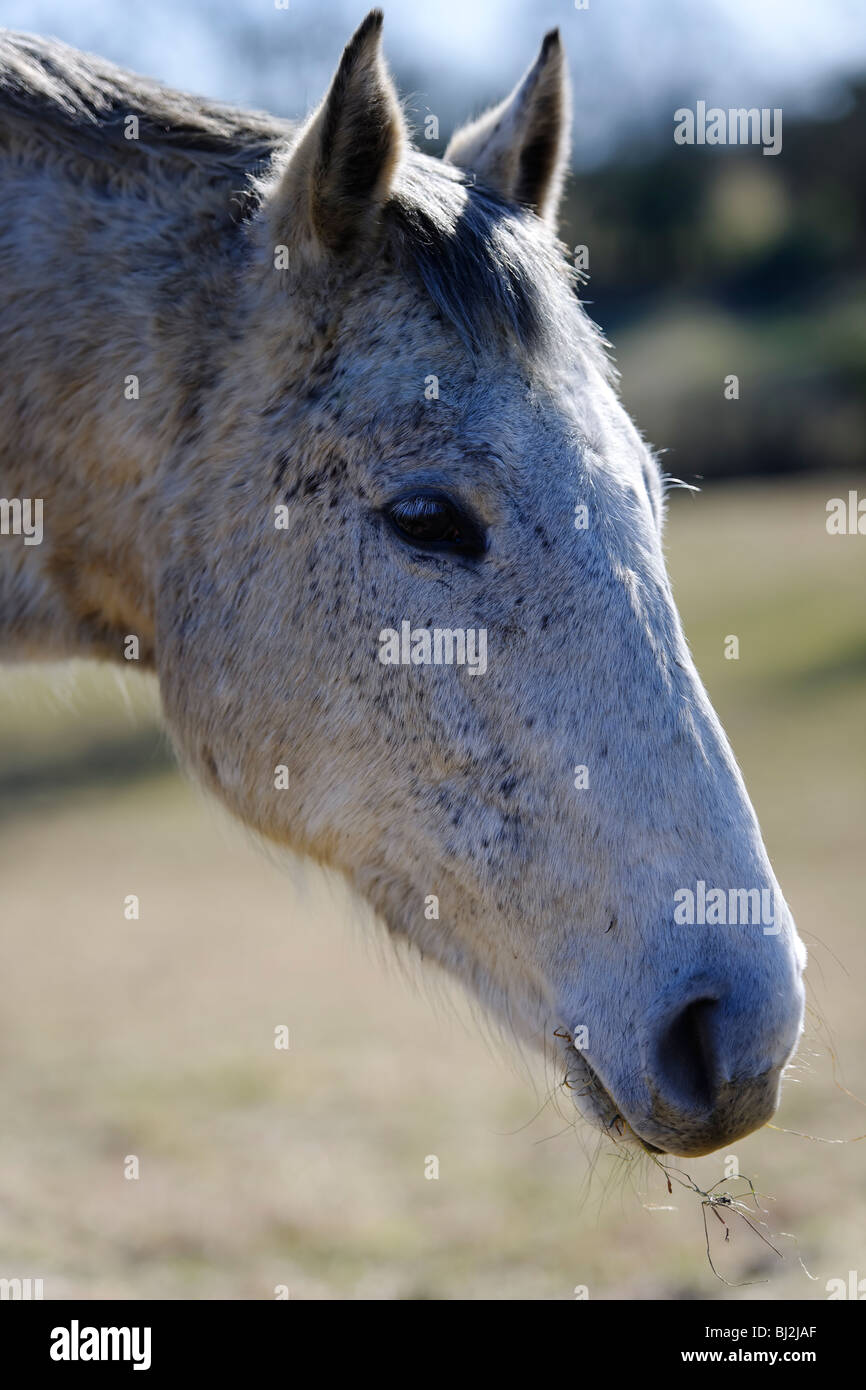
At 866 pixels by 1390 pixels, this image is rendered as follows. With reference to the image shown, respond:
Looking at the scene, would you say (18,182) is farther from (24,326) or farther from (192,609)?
A: (192,609)

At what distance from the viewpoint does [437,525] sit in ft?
8.31

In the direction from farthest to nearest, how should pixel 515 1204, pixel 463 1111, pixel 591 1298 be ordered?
pixel 463 1111 → pixel 515 1204 → pixel 591 1298

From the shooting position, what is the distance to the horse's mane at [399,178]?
2639mm

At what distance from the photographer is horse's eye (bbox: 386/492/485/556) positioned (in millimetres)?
2502

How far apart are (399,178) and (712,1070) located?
6.64 feet

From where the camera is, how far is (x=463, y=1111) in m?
6.53

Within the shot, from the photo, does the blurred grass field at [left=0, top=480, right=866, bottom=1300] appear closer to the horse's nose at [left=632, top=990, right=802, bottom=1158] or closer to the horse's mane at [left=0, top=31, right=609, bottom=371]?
the horse's nose at [left=632, top=990, right=802, bottom=1158]

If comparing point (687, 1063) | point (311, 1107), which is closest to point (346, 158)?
point (687, 1063)

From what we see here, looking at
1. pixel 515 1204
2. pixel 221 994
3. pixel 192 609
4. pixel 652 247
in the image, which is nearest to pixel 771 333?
pixel 652 247

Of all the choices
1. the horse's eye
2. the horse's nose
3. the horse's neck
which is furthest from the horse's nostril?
the horse's neck

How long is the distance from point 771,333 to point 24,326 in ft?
86.5

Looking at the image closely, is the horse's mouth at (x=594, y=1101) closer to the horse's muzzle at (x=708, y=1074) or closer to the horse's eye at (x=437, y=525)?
the horse's muzzle at (x=708, y=1074)

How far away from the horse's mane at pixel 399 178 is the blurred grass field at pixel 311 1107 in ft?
4.38

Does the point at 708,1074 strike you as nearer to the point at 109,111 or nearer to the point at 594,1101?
the point at 594,1101
